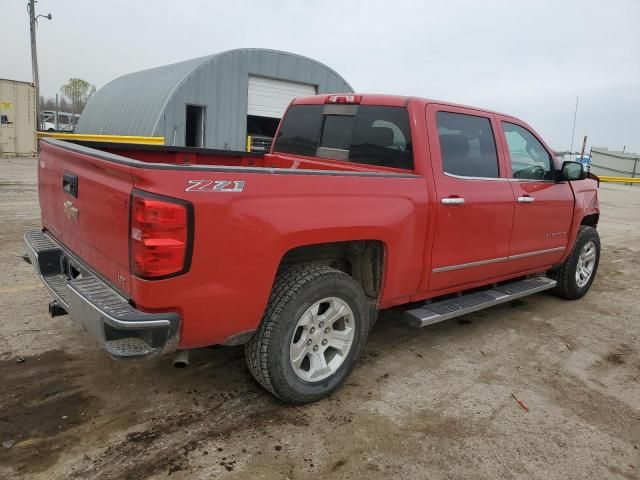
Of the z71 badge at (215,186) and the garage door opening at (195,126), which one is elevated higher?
the garage door opening at (195,126)

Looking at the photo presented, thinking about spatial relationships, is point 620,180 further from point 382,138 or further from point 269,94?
point 382,138

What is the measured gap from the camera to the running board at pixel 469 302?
12.2 feet

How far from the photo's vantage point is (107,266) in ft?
8.98

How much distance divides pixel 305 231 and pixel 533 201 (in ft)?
8.39

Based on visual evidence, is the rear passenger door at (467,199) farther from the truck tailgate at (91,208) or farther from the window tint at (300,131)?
the truck tailgate at (91,208)

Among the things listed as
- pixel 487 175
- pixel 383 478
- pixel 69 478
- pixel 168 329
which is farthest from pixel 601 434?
pixel 69 478

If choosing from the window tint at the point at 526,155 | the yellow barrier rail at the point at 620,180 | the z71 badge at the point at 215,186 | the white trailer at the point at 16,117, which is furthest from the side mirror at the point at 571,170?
the yellow barrier rail at the point at 620,180

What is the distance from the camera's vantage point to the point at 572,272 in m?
5.48

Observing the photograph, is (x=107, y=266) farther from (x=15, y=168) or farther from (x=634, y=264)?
(x=15, y=168)

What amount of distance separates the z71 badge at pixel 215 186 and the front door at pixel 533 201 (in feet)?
8.68

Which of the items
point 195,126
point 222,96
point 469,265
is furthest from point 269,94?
point 469,265

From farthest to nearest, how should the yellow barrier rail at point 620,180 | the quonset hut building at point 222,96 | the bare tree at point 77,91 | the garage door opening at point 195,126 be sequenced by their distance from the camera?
the bare tree at point 77,91
the yellow barrier rail at point 620,180
the garage door opening at point 195,126
the quonset hut building at point 222,96

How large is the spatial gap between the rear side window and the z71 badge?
4.97 feet

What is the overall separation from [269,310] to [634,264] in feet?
22.8
